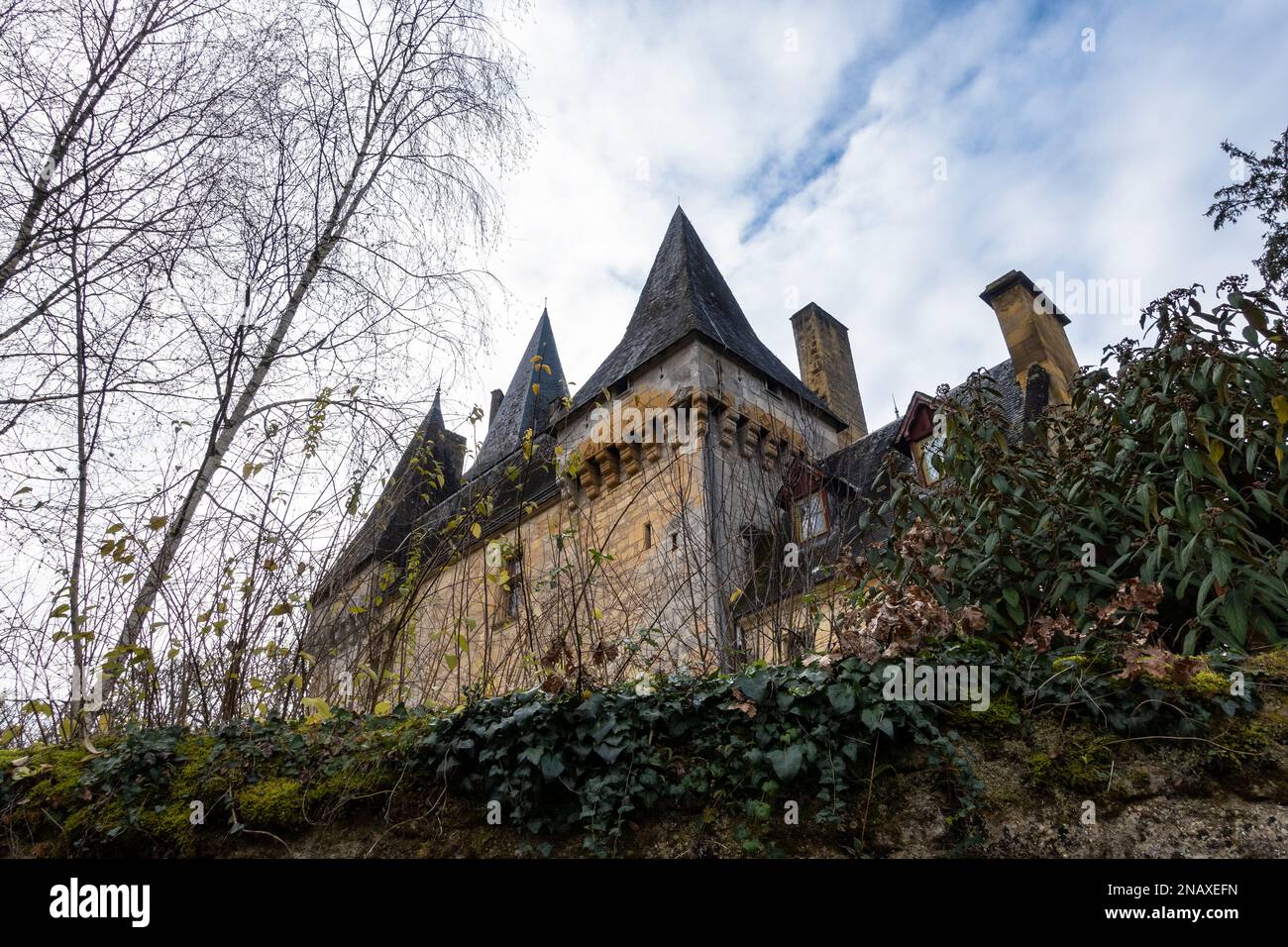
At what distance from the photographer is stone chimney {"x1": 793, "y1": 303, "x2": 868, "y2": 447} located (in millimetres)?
14913

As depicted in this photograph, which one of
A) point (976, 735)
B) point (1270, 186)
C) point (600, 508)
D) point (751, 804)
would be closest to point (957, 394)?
point (976, 735)

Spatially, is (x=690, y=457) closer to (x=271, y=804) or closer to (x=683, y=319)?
(x=683, y=319)

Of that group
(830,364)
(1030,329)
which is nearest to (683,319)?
(830,364)

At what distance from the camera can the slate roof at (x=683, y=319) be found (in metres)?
11.8

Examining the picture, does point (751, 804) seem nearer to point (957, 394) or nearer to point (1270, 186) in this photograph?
point (957, 394)

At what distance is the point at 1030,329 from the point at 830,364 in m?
4.61

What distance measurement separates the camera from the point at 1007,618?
3.29 metres

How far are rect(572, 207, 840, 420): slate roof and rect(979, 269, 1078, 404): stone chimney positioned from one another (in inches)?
115

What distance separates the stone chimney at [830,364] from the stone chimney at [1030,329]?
349 cm

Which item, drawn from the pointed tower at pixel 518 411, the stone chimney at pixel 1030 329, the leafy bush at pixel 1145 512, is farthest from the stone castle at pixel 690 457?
the pointed tower at pixel 518 411

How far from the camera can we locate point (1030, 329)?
1110 centimetres

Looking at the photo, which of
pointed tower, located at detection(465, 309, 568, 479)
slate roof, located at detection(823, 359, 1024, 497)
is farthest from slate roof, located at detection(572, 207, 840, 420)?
pointed tower, located at detection(465, 309, 568, 479)

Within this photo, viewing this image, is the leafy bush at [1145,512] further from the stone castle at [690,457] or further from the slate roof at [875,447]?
the slate roof at [875,447]
